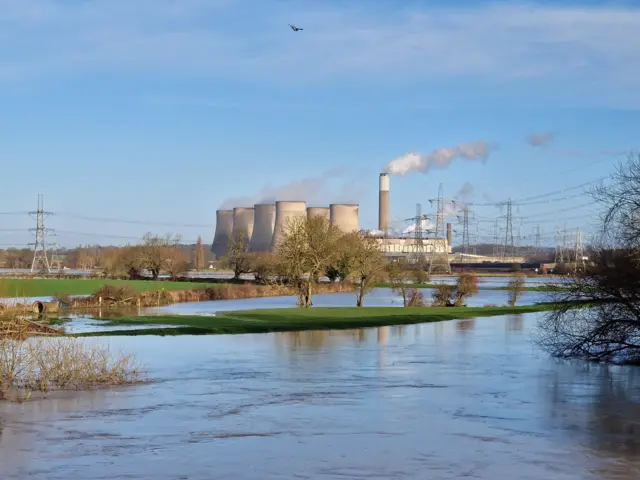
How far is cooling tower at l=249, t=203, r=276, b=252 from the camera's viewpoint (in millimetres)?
114938

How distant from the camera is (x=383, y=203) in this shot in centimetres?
15262

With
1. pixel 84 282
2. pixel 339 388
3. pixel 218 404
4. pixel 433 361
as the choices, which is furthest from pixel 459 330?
pixel 84 282

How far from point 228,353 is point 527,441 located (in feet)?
40.4

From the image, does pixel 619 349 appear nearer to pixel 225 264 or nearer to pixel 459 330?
pixel 459 330

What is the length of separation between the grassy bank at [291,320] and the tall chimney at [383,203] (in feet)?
357

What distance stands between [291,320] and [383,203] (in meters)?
119

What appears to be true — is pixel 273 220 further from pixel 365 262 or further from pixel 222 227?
pixel 365 262

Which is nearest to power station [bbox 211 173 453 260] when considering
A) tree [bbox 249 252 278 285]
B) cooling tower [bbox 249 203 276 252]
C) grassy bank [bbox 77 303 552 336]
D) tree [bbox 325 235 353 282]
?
cooling tower [bbox 249 203 276 252]

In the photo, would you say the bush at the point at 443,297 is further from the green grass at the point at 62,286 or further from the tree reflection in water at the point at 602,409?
the tree reflection in water at the point at 602,409

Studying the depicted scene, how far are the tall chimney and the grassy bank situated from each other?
109 metres

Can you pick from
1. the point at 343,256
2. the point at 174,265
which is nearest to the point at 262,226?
the point at 174,265

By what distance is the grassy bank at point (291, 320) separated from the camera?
30.8m

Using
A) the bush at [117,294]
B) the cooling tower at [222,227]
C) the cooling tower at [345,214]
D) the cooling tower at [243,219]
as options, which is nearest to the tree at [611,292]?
the bush at [117,294]

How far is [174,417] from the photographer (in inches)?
577
